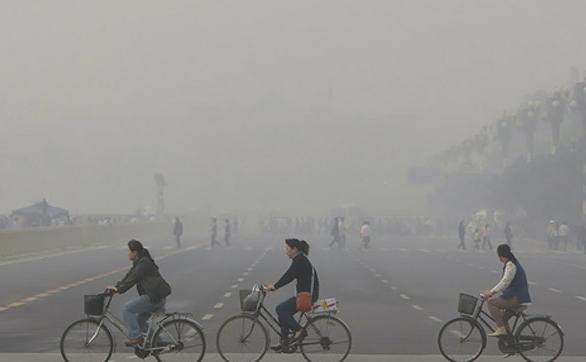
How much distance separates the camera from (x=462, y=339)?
14.0 metres

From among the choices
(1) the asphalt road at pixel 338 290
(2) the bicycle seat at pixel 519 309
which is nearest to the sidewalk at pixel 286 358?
(1) the asphalt road at pixel 338 290

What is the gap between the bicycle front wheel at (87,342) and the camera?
13289 mm

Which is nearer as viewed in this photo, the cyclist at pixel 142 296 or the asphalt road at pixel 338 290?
the cyclist at pixel 142 296

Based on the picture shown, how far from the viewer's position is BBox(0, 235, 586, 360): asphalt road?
18.2 meters

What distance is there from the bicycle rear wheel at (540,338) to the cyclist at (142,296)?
4175 millimetres

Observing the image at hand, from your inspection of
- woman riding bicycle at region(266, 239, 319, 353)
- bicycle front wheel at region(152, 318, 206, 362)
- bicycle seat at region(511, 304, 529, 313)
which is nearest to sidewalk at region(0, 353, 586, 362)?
woman riding bicycle at region(266, 239, 319, 353)

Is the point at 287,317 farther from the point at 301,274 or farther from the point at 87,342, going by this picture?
the point at 87,342

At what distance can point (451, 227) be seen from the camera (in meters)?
112

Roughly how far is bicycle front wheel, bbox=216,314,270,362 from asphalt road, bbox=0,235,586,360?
7.53ft

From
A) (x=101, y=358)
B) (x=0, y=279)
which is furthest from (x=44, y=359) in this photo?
(x=0, y=279)

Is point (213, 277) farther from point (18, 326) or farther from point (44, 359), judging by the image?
point (44, 359)

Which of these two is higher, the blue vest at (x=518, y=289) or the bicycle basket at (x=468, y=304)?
the blue vest at (x=518, y=289)

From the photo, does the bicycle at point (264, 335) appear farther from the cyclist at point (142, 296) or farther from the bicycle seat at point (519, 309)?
the bicycle seat at point (519, 309)

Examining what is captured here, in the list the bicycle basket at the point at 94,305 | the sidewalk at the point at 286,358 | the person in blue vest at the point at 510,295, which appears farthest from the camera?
the sidewalk at the point at 286,358
